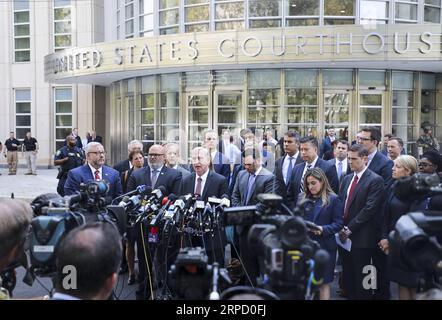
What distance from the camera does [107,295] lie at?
251cm

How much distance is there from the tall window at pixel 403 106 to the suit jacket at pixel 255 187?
11941 mm

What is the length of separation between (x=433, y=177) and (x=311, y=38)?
40.4 feet

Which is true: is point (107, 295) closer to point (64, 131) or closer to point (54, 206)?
point (54, 206)

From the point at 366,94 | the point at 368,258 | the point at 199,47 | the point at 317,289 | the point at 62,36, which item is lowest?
the point at 368,258

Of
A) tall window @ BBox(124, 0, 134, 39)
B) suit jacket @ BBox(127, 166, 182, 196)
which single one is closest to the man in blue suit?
suit jacket @ BBox(127, 166, 182, 196)

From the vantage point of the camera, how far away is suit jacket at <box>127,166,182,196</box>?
658cm

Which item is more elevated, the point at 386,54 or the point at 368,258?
the point at 386,54

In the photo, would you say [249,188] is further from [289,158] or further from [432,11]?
[432,11]

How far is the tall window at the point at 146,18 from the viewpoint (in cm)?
1941

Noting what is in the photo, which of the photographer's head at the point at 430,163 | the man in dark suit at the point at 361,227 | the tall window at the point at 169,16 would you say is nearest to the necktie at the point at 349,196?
the man in dark suit at the point at 361,227

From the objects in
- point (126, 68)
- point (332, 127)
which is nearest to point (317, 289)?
point (332, 127)

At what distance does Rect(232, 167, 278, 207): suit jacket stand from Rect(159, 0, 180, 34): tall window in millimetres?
13284

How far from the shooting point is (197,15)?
59.3 ft

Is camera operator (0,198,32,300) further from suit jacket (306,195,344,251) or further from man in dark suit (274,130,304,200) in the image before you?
man in dark suit (274,130,304,200)
